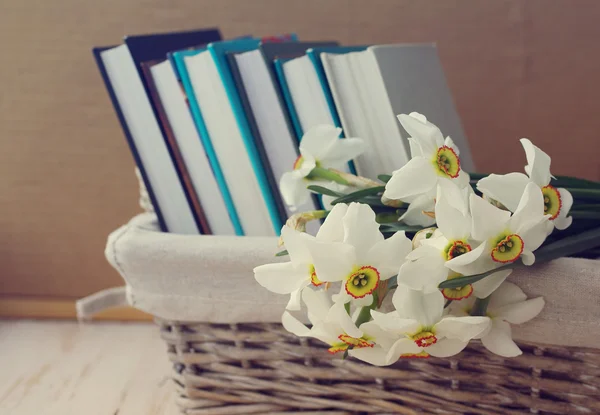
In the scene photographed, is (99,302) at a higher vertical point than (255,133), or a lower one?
lower

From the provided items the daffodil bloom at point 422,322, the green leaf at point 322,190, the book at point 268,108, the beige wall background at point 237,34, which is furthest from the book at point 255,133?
the beige wall background at point 237,34

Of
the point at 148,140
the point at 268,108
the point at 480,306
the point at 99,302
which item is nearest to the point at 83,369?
the point at 99,302

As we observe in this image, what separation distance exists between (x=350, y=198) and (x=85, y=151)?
23.5 inches

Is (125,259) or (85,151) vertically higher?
(85,151)

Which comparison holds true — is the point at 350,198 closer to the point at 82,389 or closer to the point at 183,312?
the point at 183,312

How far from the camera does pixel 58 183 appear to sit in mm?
892

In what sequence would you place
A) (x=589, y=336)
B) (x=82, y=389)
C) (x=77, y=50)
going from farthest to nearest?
(x=77, y=50), (x=82, y=389), (x=589, y=336)

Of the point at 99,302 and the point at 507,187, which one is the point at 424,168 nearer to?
the point at 507,187

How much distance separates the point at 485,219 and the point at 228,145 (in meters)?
0.29

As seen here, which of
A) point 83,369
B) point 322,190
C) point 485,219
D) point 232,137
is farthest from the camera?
point 83,369

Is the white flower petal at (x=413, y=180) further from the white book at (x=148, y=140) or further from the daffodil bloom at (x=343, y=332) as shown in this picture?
the white book at (x=148, y=140)

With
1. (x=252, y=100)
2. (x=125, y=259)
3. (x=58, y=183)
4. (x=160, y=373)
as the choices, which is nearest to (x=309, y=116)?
(x=252, y=100)

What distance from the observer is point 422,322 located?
37 centimetres

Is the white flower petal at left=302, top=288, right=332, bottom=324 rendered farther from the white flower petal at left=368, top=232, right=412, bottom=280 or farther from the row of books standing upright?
the row of books standing upright
